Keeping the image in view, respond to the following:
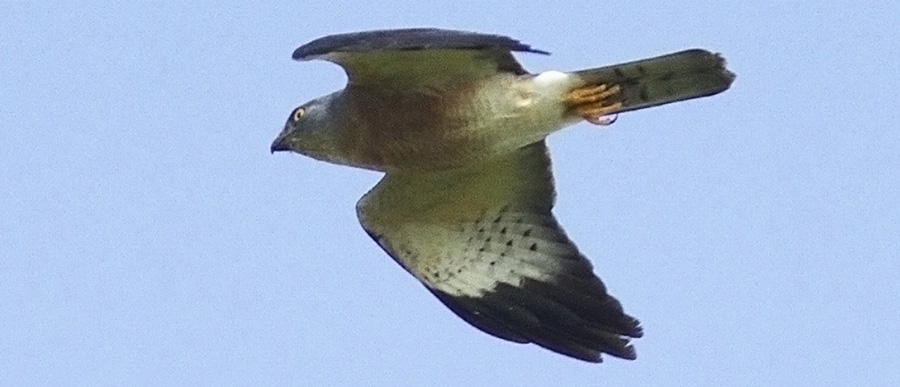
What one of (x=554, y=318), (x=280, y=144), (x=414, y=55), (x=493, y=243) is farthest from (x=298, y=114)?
(x=554, y=318)

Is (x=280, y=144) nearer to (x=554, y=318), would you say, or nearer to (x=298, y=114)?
(x=298, y=114)

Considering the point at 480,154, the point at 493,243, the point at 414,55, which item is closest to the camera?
the point at 414,55

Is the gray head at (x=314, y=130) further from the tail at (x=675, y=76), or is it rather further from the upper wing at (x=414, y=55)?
the tail at (x=675, y=76)

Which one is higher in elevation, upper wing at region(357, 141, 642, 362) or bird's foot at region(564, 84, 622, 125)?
bird's foot at region(564, 84, 622, 125)

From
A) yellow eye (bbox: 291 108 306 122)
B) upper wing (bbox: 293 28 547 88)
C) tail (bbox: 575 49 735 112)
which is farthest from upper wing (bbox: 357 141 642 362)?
tail (bbox: 575 49 735 112)

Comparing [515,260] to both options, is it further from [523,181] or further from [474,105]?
[474,105]

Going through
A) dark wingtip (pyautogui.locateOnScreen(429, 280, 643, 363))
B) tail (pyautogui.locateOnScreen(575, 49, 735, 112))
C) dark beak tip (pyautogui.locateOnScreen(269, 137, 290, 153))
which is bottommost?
dark wingtip (pyautogui.locateOnScreen(429, 280, 643, 363))

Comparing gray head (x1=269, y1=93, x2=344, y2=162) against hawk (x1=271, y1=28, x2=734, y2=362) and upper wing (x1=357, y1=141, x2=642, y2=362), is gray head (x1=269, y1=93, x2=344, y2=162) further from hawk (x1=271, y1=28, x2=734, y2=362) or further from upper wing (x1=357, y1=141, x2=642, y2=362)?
upper wing (x1=357, y1=141, x2=642, y2=362)

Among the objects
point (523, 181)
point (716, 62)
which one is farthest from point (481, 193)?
point (716, 62)
